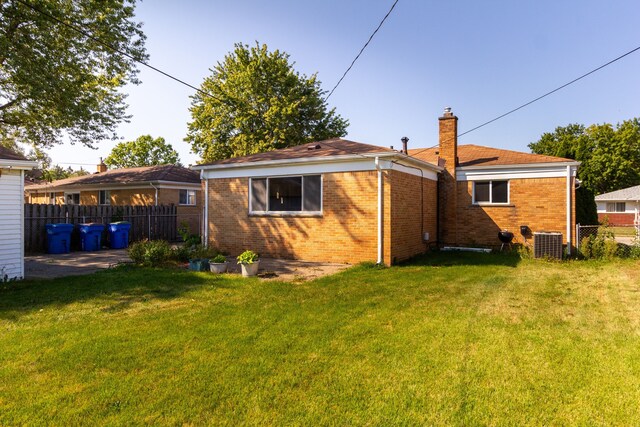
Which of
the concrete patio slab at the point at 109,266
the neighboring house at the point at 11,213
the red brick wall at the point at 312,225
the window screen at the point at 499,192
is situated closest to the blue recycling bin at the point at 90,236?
the concrete patio slab at the point at 109,266

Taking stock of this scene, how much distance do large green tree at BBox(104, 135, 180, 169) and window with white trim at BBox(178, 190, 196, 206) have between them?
3467 centimetres

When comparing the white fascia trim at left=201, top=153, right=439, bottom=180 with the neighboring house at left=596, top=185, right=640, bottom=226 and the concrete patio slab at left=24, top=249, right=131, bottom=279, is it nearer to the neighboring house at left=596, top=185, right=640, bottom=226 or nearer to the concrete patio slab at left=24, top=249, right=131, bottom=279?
the concrete patio slab at left=24, top=249, right=131, bottom=279

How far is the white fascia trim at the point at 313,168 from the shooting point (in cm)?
1007

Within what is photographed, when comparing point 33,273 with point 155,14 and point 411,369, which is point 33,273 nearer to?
point 155,14

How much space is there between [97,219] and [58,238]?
271 centimetres

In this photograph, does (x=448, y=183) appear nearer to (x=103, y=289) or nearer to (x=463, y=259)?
(x=463, y=259)

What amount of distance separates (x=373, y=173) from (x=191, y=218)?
1505cm

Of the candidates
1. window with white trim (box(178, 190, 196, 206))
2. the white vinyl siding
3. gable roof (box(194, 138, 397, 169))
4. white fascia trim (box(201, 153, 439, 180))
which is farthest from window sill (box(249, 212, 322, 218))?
window with white trim (box(178, 190, 196, 206))

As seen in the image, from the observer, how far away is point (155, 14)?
871 centimetres

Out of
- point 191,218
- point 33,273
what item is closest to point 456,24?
point 33,273

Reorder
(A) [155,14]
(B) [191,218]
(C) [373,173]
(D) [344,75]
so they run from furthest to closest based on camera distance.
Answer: (B) [191,218] → (D) [344,75] → (C) [373,173] → (A) [155,14]

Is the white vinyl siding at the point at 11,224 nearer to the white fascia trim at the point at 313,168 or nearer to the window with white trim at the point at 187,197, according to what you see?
the white fascia trim at the point at 313,168

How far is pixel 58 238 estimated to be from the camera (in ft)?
46.4

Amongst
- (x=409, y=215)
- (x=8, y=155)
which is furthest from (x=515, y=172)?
(x=8, y=155)
